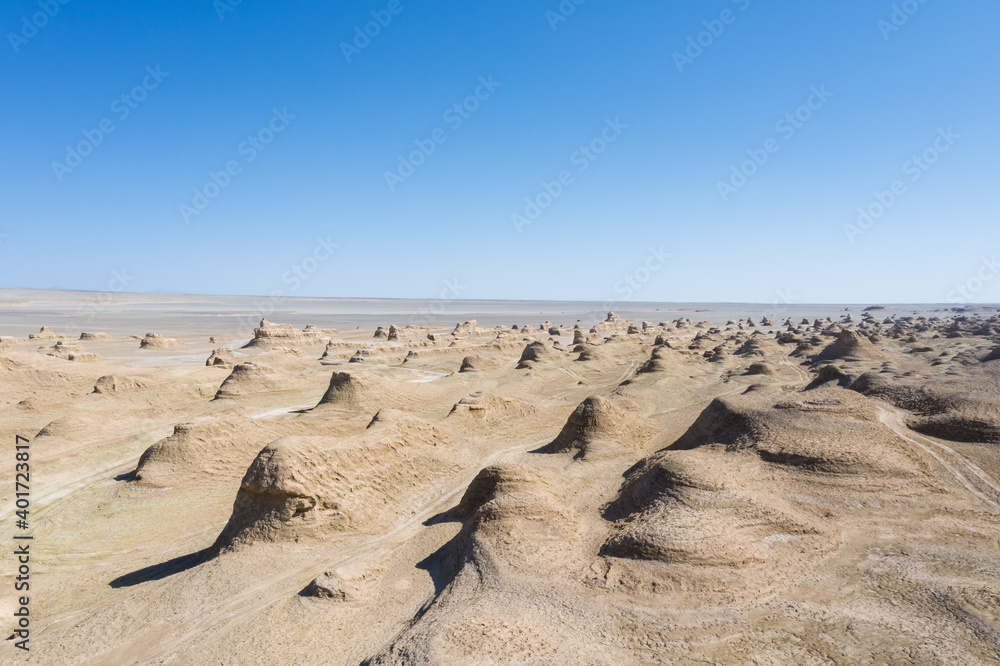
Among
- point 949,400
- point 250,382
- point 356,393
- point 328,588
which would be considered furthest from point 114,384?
point 949,400

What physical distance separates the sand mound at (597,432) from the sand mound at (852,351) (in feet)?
91.5

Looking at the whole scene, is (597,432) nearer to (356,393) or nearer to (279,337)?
(356,393)

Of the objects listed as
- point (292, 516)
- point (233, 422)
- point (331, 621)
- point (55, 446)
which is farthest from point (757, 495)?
point (55, 446)

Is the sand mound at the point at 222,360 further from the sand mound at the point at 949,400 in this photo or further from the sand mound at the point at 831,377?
the sand mound at the point at 949,400

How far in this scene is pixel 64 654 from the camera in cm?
886

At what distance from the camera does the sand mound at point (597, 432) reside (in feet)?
59.6

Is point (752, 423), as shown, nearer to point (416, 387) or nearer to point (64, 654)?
point (64, 654)

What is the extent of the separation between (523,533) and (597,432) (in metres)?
8.92

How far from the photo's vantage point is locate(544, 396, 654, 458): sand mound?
1817 cm

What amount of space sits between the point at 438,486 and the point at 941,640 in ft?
40.3

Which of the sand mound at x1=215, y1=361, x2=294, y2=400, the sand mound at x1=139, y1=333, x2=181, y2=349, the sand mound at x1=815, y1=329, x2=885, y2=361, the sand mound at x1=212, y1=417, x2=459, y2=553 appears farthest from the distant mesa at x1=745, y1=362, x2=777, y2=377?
the sand mound at x1=139, y1=333, x2=181, y2=349

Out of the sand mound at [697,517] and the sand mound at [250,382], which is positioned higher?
the sand mound at [697,517]

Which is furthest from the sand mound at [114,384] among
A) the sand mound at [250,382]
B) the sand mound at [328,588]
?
the sand mound at [328,588]

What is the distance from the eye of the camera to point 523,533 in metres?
10.2
